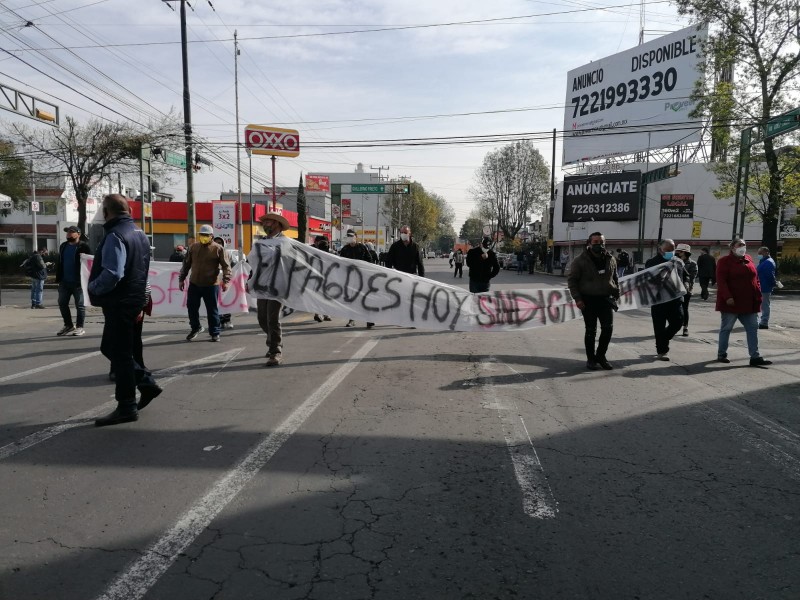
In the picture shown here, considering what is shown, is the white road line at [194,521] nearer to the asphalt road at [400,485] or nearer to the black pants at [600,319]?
the asphalt road at [400,485]

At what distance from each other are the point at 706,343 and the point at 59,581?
1094 centimetres

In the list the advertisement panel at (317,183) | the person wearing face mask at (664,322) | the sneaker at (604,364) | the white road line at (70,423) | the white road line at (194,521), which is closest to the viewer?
the white road line at (194,521)

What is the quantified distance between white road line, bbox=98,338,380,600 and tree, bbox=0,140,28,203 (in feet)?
110

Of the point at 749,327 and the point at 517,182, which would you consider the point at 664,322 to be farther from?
the point at 517,182

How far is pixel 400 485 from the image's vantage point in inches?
156

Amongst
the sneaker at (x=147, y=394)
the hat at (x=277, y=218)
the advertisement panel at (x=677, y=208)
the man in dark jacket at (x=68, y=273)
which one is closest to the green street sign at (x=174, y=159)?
the man in dark jacket at (x=68, y=273)

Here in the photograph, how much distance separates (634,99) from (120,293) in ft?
144

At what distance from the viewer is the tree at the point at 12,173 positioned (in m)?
33.2

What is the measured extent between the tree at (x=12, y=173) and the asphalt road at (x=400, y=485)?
3195 centimetres

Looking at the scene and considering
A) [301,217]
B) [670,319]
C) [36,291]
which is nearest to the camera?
[670,319]

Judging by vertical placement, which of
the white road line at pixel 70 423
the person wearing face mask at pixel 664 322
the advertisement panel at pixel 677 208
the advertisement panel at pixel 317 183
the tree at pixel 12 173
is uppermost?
the advertisement panel at pixel 317 183

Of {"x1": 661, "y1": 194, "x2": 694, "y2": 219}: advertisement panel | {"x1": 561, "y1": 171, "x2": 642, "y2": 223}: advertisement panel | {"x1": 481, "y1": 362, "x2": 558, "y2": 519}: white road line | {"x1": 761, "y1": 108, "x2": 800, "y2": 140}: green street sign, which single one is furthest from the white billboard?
{"x1": 481, "y1": 362, "x2": 558, "y2": 519}: white road line

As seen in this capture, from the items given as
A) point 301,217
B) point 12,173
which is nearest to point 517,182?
point 301,217

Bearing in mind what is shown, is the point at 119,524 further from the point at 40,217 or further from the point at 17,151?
the point at 40,217
